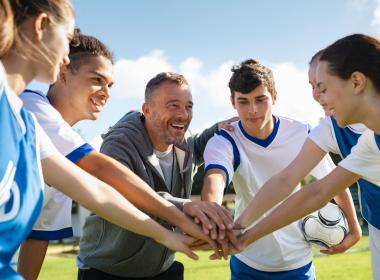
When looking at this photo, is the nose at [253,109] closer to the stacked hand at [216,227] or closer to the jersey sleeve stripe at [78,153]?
the stacked hand at [216,227]

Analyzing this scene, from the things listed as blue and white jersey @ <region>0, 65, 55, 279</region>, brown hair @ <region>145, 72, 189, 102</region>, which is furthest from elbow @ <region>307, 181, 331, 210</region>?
blue and white jersey @ <region>0, 65, 55, 279</region>

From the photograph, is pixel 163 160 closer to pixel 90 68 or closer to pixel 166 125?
pixel 166 125

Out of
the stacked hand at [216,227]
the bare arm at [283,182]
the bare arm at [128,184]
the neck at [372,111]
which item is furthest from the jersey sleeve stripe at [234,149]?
the neck at [372,111]

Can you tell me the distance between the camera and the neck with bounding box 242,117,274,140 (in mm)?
4547

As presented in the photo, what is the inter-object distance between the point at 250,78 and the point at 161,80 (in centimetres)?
84

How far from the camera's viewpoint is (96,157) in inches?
127

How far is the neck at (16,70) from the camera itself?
217 cm

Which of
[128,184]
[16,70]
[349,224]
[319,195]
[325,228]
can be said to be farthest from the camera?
[349,224]

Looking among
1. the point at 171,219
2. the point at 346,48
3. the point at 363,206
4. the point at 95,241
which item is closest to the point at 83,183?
the point at 171,219

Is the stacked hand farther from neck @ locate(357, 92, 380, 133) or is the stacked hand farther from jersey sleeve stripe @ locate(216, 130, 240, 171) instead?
neck @ locate(357, 92, 380, 133)

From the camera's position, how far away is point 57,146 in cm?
309

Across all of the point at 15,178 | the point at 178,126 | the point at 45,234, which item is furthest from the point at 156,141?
the point at 15,178

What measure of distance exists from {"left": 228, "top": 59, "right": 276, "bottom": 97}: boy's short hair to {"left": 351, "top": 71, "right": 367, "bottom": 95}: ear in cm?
153

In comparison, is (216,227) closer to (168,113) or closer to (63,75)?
(168,113)
